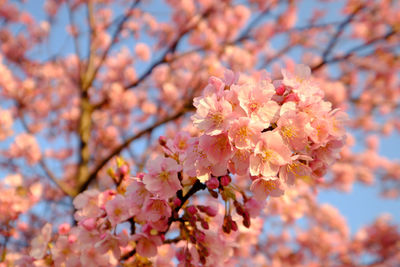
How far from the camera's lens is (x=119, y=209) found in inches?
55.2

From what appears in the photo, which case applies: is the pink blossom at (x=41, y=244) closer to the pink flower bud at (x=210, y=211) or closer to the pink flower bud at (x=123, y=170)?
the pink flower bud at (x=123, y=170)

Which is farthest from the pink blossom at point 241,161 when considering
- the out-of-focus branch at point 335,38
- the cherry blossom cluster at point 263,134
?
the out-of-focus branch at point 335,38

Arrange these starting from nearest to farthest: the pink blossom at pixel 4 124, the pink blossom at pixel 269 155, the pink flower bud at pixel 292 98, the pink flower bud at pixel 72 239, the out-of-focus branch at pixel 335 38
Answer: the pink blossom at pixel 269 155 < the pink flower bud at pixel 292 98 < the pink flower bud at pixel 72 239 < the out-of-focus branch at pixel 335 38 < the pink blossom at pixel 4 124

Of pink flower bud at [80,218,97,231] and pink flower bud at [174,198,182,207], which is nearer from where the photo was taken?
pink flower bud at [174,198,182,207]

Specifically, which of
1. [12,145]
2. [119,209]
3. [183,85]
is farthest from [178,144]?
A: [183,85]

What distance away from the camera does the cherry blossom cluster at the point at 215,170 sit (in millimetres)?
1090

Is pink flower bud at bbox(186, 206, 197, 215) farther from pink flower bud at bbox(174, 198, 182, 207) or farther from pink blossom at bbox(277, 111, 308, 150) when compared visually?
pink blossom at bbox(277, 111, 308, 150)

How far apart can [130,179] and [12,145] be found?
475cm

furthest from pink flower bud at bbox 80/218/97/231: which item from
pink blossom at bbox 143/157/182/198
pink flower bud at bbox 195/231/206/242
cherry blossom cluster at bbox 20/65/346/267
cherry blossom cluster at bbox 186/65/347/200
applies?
cherry blossom cluster at bbox 186/65/347/200

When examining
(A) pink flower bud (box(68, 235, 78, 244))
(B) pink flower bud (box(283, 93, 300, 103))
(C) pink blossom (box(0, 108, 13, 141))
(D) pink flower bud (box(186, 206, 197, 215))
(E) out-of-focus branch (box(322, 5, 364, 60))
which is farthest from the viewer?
(C) pink blossom (box(0, 108, 13, 141))

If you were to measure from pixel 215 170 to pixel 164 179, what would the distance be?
0.26 m

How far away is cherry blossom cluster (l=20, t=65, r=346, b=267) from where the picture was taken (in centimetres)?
109

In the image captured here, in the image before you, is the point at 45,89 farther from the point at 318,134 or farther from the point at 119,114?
the point at 318,134

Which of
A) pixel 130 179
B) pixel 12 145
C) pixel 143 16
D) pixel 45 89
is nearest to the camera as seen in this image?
pixel 130 179
